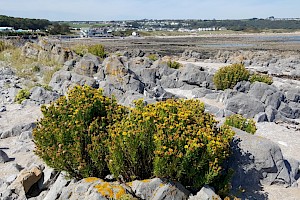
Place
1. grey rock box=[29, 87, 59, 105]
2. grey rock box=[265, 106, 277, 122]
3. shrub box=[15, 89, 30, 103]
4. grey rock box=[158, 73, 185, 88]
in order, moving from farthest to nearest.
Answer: grey rock box=[158, 73, 185, 88]
shrub box=[15, 89, 30, 103]
grey rock box=[29, 87, 59, 105]
grey rock box=[265, 106, 277, 122]

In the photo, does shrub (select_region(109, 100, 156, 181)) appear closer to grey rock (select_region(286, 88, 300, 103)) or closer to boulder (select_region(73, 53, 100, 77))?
grey rock (select_region(286, 88, 300, 103))

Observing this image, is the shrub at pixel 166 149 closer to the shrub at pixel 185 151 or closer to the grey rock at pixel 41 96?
the shrub at pixel 185 151

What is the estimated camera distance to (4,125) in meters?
11.8

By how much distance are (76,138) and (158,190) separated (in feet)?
5.56

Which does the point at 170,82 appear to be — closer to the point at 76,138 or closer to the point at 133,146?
the point at 76,138

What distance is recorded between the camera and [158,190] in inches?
208

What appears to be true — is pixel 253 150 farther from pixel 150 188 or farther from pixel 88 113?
pixel 88 113

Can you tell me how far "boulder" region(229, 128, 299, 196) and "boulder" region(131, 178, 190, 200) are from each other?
201 centimetres

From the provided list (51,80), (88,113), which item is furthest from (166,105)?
(51,80)

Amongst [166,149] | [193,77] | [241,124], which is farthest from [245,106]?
[166,149]

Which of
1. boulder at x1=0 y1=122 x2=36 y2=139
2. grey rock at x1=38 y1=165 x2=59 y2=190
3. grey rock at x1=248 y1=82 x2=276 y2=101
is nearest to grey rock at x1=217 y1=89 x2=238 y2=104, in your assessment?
grey rock at x1=248 y1=82 x2=276 y2=101

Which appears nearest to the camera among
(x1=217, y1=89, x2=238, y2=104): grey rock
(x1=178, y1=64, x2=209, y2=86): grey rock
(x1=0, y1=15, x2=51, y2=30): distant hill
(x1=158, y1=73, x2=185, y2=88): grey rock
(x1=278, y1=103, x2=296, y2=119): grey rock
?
(x1=278, y1=103, x2=296, y2=119): grey rock

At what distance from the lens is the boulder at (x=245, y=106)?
14.5 m

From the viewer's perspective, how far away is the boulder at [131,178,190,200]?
525 centimetres
